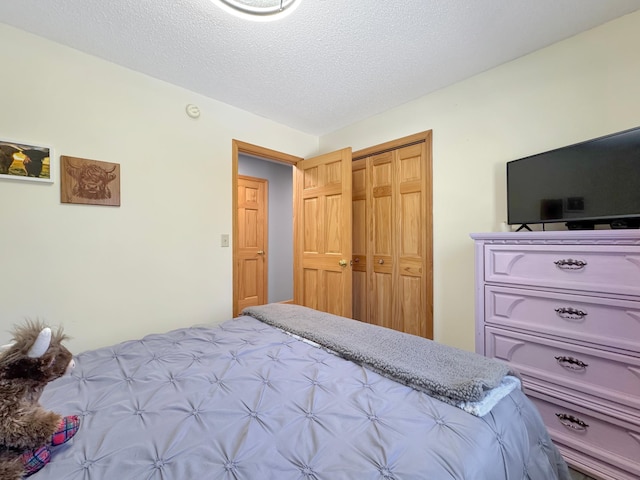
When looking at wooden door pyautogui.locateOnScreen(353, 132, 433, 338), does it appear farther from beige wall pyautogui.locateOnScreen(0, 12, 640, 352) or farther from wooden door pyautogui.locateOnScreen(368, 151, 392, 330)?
beige wall pyautogui.locateOnScreen(0, 12, 640, 352)

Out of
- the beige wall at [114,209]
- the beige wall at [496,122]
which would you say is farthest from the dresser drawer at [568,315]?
→ the beige wall at [114,209]

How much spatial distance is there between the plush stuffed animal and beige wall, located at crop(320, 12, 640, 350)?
7.55ft

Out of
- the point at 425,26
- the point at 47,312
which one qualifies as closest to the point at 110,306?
the point at 47,312

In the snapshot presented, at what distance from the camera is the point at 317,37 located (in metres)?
1.65

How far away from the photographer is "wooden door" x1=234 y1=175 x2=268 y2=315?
416 cm

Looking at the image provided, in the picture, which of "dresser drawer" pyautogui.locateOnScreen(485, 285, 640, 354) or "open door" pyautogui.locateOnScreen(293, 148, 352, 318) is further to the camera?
"open door" pyautogui.locateOnScreen(293, 148, 352, 318)

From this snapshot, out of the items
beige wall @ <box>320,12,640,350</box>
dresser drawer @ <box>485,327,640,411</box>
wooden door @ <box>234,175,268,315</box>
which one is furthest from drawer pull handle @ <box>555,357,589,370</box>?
wooden door @ <box>234,175,268,315</box>

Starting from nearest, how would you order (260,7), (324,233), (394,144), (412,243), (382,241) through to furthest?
1. (260,7)
2. (412,243)
3. (394,144)
4. (382,241)
5. (324,233)

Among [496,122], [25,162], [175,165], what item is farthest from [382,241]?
[25,162]

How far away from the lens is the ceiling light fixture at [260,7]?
131 cm

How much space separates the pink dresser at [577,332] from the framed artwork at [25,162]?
2757 millimetres

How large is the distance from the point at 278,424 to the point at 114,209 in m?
1.90

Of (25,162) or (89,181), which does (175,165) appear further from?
(25,162)

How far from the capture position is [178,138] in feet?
7.22
